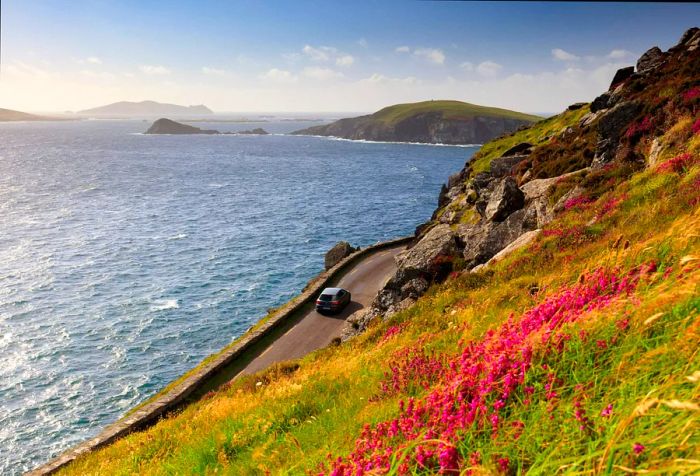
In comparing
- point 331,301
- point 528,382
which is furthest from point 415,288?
point 528,382

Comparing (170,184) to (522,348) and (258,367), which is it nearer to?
(258,367)

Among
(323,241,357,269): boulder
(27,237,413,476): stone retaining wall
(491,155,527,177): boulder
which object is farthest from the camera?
(323,241,357,269): boulder

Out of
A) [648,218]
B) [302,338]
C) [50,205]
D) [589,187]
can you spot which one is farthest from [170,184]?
[648,218]

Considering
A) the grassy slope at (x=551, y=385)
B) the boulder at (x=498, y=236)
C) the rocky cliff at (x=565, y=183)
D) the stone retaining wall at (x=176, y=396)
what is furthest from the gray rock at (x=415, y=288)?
the stone retaining wall at (x=176, y=396)

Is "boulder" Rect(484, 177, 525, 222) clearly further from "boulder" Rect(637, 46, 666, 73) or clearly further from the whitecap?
the whitecap

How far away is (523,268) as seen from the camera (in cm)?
1477

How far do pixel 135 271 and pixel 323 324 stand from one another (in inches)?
1497

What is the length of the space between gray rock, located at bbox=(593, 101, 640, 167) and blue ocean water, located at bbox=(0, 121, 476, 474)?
35.3 meters

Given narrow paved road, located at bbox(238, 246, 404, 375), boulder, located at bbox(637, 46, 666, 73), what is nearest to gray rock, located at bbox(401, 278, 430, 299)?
narrow paved road, located at bbox(238, 246, 404, 375)

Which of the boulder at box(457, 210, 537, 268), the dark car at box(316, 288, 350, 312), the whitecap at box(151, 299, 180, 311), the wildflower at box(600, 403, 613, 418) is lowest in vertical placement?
the whitecap at box(151, 299, 180, 311)

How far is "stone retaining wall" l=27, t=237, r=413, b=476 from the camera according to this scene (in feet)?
63.7

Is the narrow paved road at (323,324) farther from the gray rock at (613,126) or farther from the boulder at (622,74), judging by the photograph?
the boulder at (622,74)

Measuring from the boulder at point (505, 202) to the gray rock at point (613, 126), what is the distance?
5605 millimetres

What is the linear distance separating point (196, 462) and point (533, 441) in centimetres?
698
